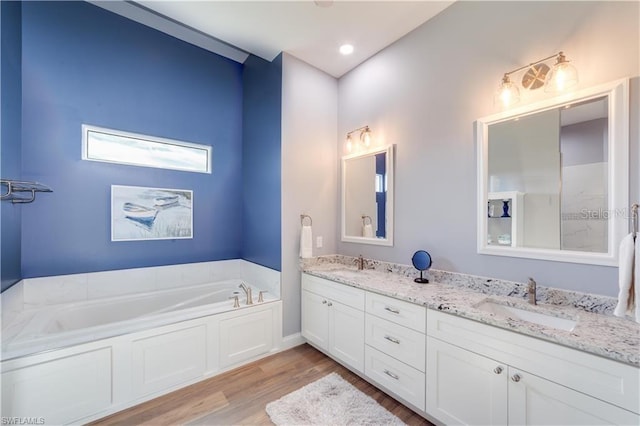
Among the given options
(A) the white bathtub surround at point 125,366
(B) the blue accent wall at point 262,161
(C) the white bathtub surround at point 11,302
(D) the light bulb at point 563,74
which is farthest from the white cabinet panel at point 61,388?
(D) the light bulb at point 563,74

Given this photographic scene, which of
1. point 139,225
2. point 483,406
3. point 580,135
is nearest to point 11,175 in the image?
point 139,225

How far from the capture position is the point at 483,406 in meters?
1.38

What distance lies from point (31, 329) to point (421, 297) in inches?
114

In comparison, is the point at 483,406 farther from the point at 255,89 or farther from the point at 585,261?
the point at 255,89

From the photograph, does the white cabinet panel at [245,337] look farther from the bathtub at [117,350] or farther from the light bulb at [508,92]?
the light bulb at [508,92]

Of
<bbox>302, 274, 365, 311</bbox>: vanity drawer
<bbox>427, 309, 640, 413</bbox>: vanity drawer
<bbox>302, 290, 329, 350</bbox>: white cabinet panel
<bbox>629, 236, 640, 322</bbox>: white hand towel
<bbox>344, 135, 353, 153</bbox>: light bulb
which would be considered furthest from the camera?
<bbox>344, 135, 353, 153</bbox>: light bulb

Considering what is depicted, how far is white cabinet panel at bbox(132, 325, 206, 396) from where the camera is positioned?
191cm

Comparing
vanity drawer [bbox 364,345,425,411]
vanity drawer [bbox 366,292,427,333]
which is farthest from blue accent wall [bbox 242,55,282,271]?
vanity drawer [bbox 364,345,425,411]

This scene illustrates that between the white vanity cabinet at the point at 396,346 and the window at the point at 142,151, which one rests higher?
the window at the point at 142,151

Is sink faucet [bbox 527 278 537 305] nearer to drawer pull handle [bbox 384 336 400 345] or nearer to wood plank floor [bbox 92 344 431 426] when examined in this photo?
drawer pull handle [bbox 384 336 400 345]

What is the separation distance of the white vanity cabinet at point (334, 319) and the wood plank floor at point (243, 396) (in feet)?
0.59

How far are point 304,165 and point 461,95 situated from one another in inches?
63.6

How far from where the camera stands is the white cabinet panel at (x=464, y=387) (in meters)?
1.33

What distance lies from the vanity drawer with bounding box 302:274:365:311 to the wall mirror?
1.03 m
